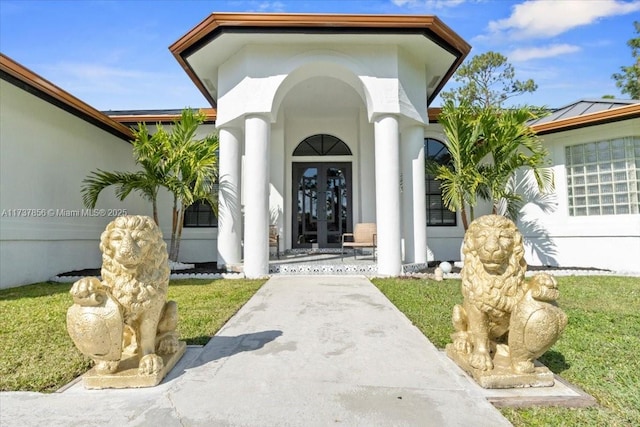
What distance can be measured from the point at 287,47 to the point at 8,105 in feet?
18.7

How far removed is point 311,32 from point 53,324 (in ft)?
21.5

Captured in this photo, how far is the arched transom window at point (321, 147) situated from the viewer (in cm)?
1160

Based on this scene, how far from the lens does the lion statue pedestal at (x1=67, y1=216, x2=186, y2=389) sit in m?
2.24

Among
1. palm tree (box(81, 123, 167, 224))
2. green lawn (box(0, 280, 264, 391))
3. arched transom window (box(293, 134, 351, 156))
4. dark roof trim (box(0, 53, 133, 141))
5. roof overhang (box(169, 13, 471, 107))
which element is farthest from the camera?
arched transom window (box(293, 134, 351, 156))

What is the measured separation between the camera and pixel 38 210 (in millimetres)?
7301

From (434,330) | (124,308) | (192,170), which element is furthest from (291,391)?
(192,170)

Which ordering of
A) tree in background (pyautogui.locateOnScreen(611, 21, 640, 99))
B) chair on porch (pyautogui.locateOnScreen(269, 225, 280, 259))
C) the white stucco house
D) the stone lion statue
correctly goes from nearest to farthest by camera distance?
the stone lion statue → the white stucco house → chair on porch (pyautogui.locateOnScreen(269, 225, 280, 259)) → tree in background (pyautogui.locateOnScreen(611, 21, 640, 99))

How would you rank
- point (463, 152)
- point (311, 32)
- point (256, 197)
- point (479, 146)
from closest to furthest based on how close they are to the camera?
1. point (311, 32)
2. point (256, 197)
3. point (463, 152)
4. point (479, 146)

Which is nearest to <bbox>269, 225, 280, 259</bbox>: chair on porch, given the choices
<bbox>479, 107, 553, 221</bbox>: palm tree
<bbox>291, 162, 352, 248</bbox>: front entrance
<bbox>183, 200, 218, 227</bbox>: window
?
<bbox>291, 162, 352, 248</bbox>: front entrance

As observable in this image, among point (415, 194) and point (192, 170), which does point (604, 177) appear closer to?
point (415, 194)

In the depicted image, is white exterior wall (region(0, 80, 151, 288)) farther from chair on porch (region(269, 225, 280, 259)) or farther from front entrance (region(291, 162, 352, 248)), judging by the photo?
front entrance (region(291, 162, 352, 248))

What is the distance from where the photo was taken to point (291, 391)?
7.66ft

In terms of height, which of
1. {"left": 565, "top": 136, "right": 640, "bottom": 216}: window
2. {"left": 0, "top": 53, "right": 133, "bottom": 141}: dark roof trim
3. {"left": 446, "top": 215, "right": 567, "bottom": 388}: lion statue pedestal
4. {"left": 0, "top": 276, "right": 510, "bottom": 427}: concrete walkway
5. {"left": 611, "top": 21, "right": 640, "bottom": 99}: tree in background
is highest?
{"left": 611, "top": 21, "right": 640, "bottom": 99}: tree in background

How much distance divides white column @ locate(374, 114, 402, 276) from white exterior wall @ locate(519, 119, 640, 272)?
4679 mm
